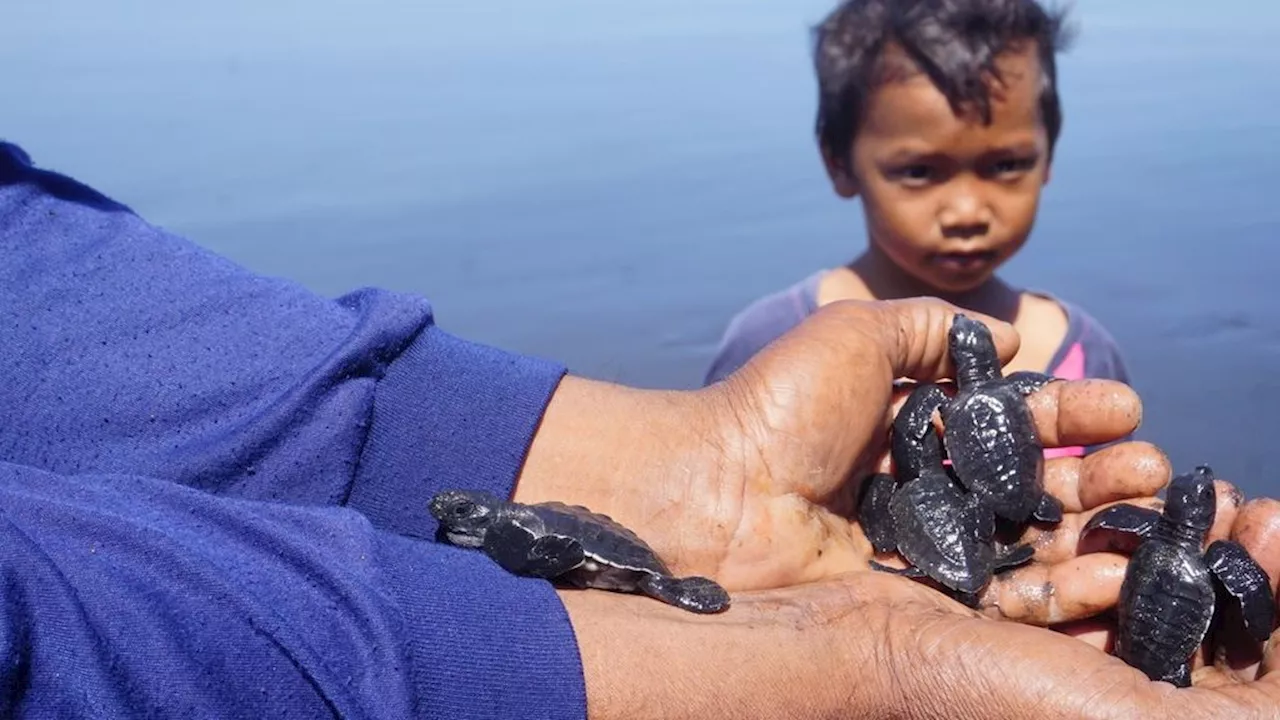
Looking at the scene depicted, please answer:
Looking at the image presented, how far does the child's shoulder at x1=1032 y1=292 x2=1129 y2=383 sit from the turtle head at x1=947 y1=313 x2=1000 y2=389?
1207 millimetres

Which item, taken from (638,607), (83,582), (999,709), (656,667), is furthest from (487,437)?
(999,709)

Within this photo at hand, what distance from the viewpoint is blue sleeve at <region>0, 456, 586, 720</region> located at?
1352 mm

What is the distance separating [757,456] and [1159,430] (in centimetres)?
285

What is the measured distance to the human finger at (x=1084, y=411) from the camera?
2.38m

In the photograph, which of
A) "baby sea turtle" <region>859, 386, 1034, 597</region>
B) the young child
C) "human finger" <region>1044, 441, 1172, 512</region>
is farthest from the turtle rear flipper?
the young child

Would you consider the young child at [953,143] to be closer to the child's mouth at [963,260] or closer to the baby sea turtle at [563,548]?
the child's mouth at [963,260]

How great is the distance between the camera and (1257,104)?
771 centimetres

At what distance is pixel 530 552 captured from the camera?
1.97m

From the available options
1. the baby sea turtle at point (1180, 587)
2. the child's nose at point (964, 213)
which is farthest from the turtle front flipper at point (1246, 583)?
the child's nose at point (964, 213)

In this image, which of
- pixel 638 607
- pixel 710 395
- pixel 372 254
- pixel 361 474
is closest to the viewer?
pixel 638 607

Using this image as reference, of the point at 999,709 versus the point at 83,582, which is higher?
the point at 83,582

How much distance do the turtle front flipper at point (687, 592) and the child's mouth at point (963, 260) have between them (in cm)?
186

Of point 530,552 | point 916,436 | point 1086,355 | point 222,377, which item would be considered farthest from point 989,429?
point 222,377

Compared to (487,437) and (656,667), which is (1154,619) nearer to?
(656,667)
